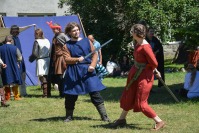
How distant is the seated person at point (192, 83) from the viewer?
34.4ft

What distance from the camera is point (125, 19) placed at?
19.0 metres

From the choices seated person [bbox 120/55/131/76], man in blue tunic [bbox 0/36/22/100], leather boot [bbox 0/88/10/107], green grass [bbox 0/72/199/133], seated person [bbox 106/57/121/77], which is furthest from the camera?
seated person [bbox 120/55/131/76]

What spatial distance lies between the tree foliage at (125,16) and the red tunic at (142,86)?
994cm

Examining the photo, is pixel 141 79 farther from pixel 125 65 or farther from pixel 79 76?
pixel 125 65

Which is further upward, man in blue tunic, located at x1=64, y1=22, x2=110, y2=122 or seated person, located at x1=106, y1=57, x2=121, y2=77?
man in blue tunic, located at x1=64, y1=22, x2=110, y2=122

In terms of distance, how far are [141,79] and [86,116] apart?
1861mm

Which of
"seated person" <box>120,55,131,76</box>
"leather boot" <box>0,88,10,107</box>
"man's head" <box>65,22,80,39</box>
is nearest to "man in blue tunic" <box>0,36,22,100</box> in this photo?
"leather boot" <box>0,88,10,107</box>

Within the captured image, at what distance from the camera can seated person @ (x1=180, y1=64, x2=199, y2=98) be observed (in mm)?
10492

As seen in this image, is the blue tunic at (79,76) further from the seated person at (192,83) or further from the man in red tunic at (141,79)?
the seated person at (192,83)

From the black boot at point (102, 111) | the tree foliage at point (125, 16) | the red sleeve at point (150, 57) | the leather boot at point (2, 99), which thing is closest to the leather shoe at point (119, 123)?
the black boot at point (102, 111)

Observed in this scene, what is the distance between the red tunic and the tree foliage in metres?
9.94

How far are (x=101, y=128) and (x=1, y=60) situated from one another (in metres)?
4.26

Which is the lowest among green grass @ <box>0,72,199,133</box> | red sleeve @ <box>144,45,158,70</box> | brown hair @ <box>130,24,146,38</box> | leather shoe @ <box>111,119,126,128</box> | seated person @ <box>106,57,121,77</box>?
seated person @ <box>106,57,121,77</box>

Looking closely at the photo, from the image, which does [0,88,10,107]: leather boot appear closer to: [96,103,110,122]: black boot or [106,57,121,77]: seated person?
[96,103,110,122]: black boot
